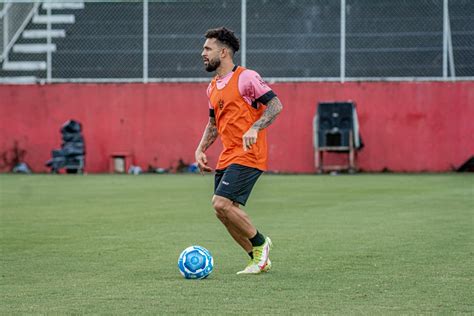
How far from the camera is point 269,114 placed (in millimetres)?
8359

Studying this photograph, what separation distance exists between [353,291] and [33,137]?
74.8 ft

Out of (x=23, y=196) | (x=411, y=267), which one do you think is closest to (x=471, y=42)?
(x=23, y=196)

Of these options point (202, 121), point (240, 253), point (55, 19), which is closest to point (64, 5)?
point (55, 19)

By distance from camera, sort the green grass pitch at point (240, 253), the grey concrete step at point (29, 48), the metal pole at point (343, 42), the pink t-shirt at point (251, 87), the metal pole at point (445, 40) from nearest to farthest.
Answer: the green grass pitch at point (240, 253) → the pink t-shirt at point (251, 87) → the metal pole at point (445, 40) → the metal pole at point (343, 42) → the grey concrete step at point (29, 48)

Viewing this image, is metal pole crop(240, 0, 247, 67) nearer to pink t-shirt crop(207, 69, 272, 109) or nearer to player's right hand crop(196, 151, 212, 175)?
player's right hand crop(196, 151, 212, 175)

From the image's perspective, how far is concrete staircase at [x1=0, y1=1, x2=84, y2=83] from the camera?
29797mm

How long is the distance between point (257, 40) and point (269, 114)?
20752 mm

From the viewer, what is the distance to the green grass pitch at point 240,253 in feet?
22.2

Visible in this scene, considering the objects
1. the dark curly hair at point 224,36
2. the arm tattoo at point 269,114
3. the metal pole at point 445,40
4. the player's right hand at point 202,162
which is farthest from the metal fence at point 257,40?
the arm tattoo at point 269,114

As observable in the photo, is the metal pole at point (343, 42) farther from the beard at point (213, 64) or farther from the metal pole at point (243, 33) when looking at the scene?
the beard at point (213, 64)

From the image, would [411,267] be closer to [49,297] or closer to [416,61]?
[49,297]

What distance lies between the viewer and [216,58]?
8.54m

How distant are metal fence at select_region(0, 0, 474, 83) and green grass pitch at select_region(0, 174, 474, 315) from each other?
9.18 metres

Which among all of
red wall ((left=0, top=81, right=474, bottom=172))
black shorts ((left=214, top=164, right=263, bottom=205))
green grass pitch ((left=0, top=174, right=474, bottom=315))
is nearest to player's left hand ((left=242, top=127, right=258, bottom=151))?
black shorts ((left=214, top=164, right=263, bottom=205))
